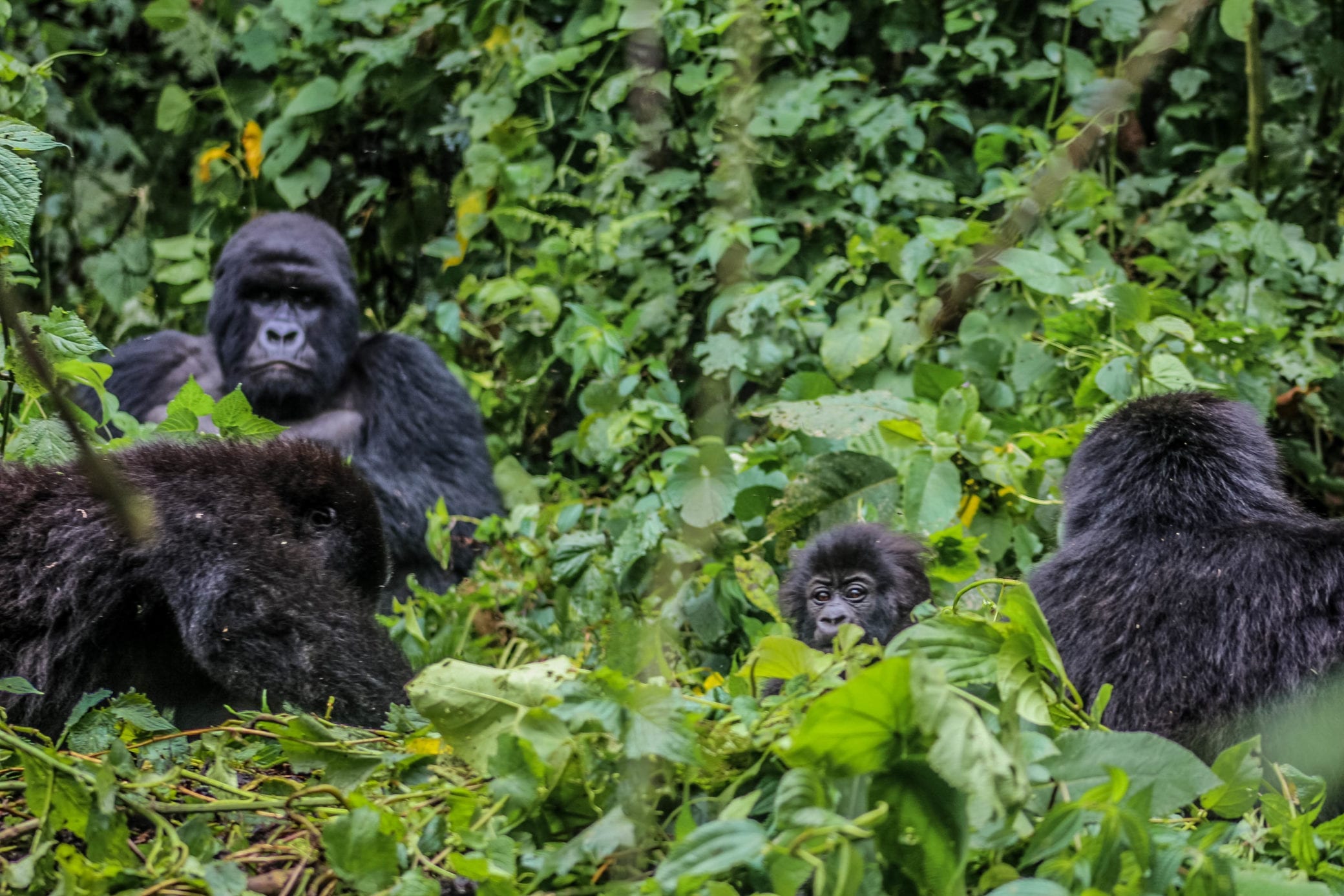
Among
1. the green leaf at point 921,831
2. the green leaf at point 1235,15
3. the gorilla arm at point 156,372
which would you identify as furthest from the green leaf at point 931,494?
the gorilla arm at point 156,372

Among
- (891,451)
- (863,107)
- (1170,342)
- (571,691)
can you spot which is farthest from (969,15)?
(571,691)

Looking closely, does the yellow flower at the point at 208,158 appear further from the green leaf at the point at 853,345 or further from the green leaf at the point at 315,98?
the green leaf at the point at 853,345

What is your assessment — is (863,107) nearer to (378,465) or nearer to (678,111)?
(678,111)

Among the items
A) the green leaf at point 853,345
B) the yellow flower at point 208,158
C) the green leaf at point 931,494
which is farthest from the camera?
the yellow flower at point 208,158

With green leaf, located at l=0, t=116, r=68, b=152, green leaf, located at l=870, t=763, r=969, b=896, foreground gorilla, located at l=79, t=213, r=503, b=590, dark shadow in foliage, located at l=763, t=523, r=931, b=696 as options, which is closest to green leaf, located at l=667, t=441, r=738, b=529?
dark shadow in foliage, located at l=763, t=523, r=931, b=696

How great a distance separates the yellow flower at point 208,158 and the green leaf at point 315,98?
0.36 metres

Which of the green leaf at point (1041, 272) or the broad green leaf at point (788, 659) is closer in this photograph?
the broad green leaf at point (788, 659)

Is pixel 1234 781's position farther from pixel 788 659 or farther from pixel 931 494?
pixel 931 494

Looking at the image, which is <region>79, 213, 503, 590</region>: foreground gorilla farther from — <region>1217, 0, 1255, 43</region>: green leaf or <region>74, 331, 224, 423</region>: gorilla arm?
<region>1217, 0, 1255, 43</region>: green leaf

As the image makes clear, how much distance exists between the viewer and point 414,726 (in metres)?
1.91

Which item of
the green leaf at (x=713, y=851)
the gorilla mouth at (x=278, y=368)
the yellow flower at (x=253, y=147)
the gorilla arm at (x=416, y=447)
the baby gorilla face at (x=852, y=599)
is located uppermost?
the green leaf at (x=713, y=851)

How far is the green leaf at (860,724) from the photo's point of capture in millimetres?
1254

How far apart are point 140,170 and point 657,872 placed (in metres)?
5.43

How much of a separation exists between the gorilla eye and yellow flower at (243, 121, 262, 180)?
3302 millimetres
